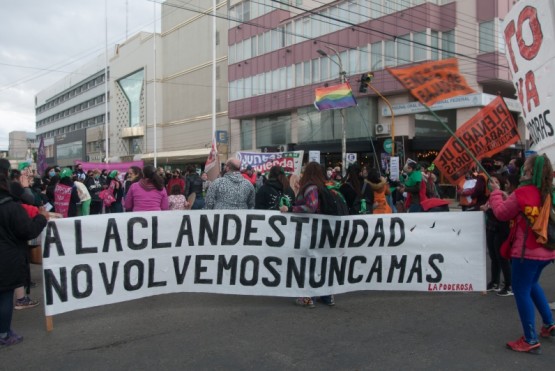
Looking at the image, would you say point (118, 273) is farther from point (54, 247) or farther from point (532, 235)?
point (532, 235)

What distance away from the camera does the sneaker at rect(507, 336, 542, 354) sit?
4117 mm

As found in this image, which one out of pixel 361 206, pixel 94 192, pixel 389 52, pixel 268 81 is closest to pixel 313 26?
pixel 268 81

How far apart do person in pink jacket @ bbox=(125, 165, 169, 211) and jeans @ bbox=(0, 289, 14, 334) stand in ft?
7.39

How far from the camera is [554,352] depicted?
417 cm

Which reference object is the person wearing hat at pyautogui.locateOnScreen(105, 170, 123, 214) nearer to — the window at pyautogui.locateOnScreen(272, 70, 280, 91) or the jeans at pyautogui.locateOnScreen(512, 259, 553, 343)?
the jeans at pyautogui.locateOnScreen(512, 259, 553, 343)

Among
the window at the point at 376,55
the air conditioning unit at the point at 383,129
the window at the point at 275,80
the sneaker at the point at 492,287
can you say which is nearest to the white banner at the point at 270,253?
the sneaker at the point at 492,287

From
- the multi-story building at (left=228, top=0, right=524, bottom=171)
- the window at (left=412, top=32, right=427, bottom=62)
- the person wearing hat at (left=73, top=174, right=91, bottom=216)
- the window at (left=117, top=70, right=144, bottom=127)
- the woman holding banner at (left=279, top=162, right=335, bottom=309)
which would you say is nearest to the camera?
the woman holding banner at (left=279, top=162, right=335, bottom=309)

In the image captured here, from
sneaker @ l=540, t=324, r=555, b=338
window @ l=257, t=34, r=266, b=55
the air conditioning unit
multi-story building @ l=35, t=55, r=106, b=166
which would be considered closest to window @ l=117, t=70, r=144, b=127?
multi-story building @ l=35, t=55, r=106, b=166

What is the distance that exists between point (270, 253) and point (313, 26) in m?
31.7

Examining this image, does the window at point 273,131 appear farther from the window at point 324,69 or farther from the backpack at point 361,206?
the backpack at point 361,206

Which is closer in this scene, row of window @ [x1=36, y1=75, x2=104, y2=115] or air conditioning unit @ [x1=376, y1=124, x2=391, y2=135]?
air conditioning unit @ [x1=376, y1=124, x2=391, y2=135]

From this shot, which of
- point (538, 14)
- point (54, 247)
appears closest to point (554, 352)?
point (538, 14)

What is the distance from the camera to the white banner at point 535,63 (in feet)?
15.5

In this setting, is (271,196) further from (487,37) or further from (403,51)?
(403,51)
